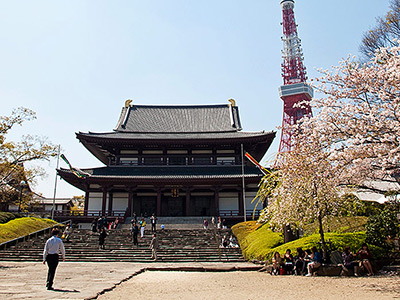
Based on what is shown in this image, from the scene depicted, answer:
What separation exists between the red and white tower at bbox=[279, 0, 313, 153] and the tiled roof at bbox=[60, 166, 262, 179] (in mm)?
31791

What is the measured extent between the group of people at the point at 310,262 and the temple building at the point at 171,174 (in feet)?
56.4

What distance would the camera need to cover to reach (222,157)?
3459cm

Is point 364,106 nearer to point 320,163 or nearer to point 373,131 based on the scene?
point 373,131

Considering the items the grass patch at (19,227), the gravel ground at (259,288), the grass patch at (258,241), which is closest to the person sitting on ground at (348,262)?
the gravel ground at (259,288)

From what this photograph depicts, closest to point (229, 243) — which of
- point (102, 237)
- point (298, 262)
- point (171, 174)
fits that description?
point (102, 237)

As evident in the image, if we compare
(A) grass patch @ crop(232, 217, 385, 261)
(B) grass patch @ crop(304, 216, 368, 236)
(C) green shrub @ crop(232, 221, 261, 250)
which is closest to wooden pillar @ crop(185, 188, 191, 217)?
(C) green shrub @ crop(232, 221, 261, 250)

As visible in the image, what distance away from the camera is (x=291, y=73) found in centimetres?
6500

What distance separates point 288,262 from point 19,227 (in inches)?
753

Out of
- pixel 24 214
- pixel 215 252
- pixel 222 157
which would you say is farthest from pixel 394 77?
pixel 24 214

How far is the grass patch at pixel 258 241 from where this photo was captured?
1565 centimetres

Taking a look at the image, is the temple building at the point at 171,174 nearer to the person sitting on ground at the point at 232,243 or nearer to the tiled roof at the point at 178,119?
the tiled roof at the point at 178,119

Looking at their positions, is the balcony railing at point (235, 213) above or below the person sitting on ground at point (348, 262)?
above

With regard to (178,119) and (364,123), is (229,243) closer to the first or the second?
(364,123)

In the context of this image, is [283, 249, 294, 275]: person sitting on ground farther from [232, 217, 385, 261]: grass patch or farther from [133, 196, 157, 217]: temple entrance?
[133, 196, 157, 217]: temple entrance
